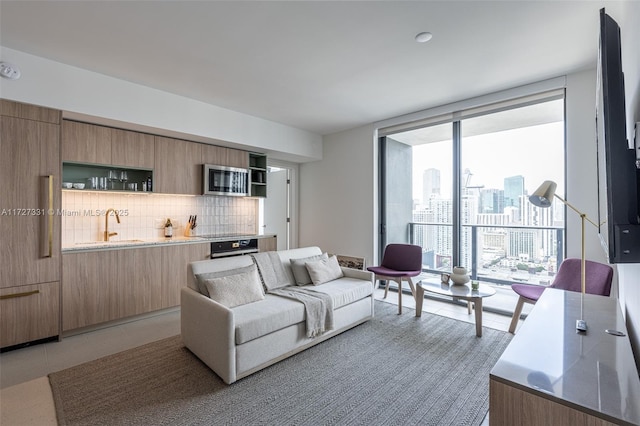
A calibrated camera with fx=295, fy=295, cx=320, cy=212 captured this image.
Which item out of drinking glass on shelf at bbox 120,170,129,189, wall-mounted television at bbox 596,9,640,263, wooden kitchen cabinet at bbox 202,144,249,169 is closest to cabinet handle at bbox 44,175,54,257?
drinking glass on shelf at bbox 120,170,129,189

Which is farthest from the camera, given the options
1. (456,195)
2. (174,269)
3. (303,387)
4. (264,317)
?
(456,195)

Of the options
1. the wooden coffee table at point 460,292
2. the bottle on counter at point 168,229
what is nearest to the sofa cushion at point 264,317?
the wooden coffee table at point 460,292

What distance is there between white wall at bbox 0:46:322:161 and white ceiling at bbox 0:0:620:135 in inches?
4.7

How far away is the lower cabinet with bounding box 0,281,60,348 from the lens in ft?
8.64

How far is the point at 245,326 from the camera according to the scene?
7.19 feet

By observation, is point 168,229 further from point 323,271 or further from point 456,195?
point 456,195

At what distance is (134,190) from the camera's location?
12.1 feet

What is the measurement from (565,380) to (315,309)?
192cm

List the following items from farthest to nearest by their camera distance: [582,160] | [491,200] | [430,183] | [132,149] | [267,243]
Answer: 1. [267,243]
2. [430,183]
3. [491,200]
4. [132,149]
5. [582,160]

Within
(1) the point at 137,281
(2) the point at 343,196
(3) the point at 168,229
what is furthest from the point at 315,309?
(2) the point at 343,196

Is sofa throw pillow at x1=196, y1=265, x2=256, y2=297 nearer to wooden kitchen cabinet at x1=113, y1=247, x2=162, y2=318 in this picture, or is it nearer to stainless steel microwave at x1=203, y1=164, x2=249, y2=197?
wooden kitchen cabinet at x1=113, y1=247, x2=162, y2=318

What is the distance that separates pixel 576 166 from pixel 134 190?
16.5 feet

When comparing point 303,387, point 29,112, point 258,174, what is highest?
point 29,112

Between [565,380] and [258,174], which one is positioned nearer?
[565,380]
